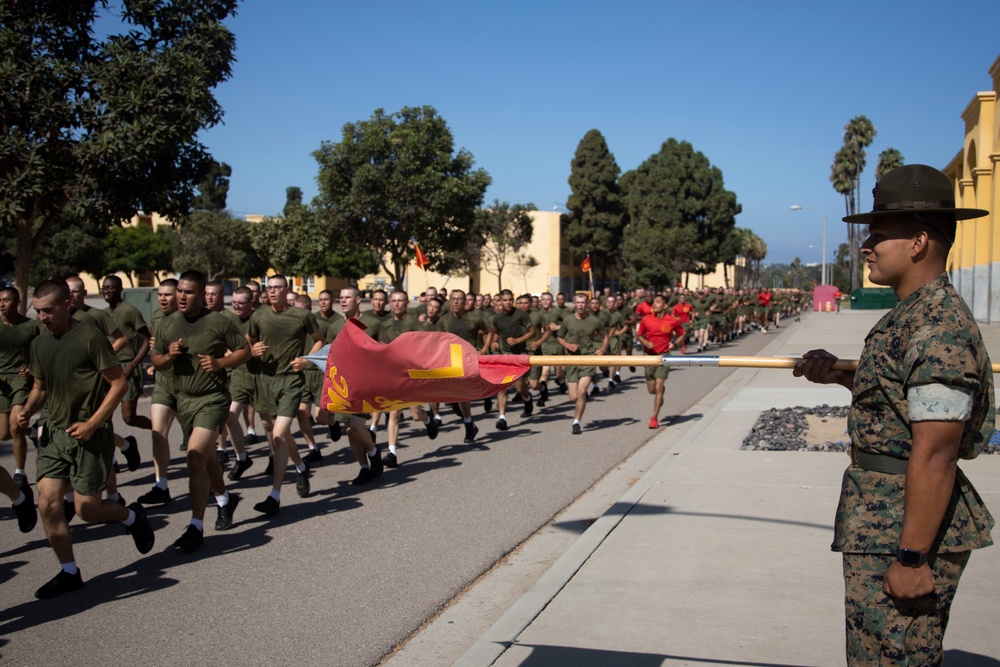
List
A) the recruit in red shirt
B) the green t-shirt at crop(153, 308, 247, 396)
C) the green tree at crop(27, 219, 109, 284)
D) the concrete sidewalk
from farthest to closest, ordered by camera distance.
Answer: the green tree at crop(27, 219, 109, 284) → the recruit in red shirt → the green t-shirt at crop(153, 308, 247, 396) → the concrete sidewalk

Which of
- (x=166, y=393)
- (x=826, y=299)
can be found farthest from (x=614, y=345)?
(x=826, y=299)

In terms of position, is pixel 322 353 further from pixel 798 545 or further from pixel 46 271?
pixel 46 271

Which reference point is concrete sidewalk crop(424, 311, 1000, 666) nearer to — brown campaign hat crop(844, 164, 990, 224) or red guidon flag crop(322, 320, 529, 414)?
red guidon flag crop(322, 320, 529, 414)

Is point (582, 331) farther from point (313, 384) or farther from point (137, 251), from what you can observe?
point (137, 251)

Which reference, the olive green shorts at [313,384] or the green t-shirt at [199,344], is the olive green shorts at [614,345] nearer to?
the olive green shorts at [313,384]

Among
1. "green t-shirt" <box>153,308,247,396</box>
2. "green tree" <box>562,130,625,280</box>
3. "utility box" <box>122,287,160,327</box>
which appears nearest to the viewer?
"green t-shirt" <box>153,308,247,396</box>

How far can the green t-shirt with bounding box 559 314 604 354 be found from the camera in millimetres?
13281

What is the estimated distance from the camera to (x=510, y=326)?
13789 millimetres

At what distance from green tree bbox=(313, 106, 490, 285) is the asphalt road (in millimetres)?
25691

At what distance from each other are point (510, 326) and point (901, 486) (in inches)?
437

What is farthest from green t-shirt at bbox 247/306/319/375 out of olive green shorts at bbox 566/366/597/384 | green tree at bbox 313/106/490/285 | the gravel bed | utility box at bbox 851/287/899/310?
utility box at bbox 851/287/899/310

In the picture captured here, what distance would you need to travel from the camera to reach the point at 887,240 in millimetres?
2943

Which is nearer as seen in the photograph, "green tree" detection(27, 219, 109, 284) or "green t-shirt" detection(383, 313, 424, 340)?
"green t-shirt" detection(383, 313, 424, 340)

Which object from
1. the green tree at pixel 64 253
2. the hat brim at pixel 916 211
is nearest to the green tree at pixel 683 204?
the green tree at pixel 64 253
